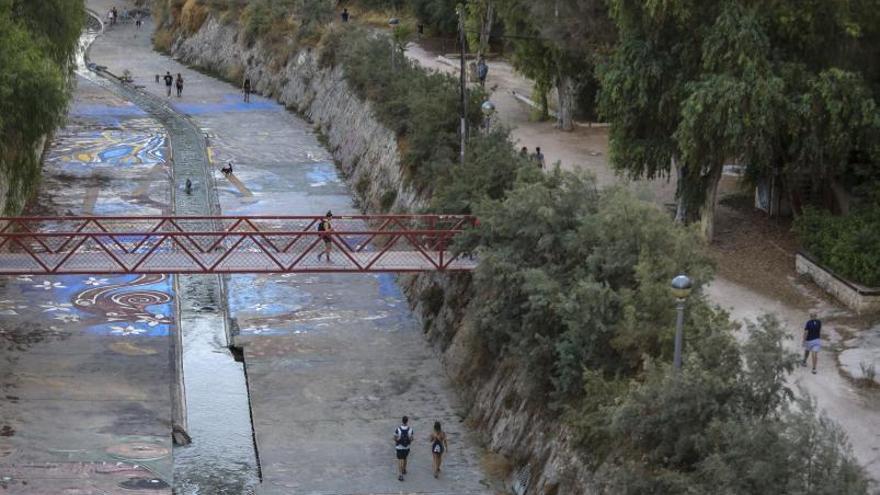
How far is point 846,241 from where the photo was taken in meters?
32.9

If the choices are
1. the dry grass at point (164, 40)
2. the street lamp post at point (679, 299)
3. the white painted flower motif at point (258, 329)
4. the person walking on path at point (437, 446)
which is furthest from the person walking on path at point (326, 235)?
the dry grass at point (164, 40)

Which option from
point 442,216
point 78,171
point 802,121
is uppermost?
point 802,121

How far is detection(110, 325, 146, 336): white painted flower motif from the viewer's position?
37.4 metres

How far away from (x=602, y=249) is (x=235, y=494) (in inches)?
332

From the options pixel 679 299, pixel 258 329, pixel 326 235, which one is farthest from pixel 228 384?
pixel 679 299

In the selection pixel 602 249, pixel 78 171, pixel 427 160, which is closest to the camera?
pixel 602 249

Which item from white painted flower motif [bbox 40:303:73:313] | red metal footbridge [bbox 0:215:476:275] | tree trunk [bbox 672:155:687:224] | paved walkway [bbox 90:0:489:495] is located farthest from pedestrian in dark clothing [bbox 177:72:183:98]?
tree trunk [bbox 672:155:687:224]

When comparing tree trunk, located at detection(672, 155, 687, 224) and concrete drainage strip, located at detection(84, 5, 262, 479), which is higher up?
tree trunk, located at detection(672, 155, 687, 224)

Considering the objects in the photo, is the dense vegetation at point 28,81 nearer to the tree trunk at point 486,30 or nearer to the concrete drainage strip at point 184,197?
the concrete drainage strip at point 184,197

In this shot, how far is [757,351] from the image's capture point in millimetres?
21609

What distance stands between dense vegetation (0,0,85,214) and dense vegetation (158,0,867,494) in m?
11.4

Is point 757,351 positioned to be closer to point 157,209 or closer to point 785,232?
point 785,232

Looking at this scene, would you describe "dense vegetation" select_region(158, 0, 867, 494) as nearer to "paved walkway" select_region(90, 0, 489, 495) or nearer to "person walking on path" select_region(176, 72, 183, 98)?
"paved walkway" select_region(90, 0, 489, 495)

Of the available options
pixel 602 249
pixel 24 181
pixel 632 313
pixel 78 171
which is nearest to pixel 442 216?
pixel 602 249
